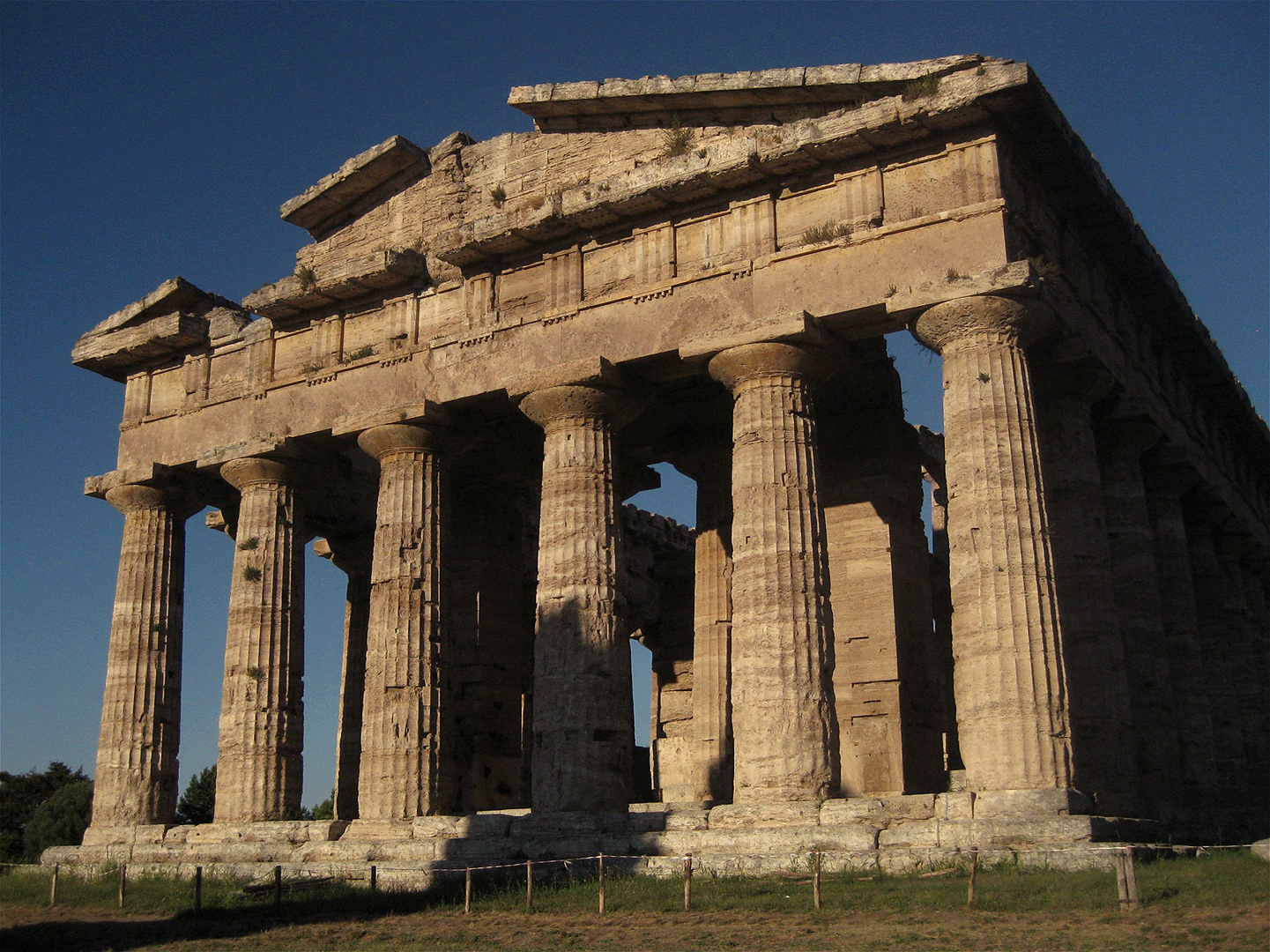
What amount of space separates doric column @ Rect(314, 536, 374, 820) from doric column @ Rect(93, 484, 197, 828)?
4.46 metres

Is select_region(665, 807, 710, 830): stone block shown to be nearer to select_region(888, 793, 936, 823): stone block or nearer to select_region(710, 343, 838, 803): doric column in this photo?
select_region(710, 343, 838, 803): doric column

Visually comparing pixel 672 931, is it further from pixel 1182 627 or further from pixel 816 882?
pixel 1182 627

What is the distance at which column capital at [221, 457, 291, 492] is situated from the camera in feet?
83.0

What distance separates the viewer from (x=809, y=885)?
16047 millimetres

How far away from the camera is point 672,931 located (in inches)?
568

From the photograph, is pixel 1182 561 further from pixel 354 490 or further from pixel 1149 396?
pixel 354 490

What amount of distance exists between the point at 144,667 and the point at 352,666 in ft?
18.1

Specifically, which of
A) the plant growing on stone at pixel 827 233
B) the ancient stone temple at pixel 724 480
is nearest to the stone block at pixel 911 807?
the ancient stone temple at pixel 724 480

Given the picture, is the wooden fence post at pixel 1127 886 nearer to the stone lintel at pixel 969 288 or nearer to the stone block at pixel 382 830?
the stone lintel at pixel 969 288

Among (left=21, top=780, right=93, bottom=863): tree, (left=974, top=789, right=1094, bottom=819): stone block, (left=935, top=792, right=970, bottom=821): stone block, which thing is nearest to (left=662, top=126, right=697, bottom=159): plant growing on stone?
(left=935, top=792, right=970, bottom=821): stone block

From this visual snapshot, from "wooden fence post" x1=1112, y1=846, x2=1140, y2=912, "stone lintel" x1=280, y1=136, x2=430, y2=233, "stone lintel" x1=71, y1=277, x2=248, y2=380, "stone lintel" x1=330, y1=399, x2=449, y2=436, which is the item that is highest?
"stone lintel" x1=280, y1=136, x2=430, y2=233

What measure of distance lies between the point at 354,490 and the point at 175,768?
7201mm

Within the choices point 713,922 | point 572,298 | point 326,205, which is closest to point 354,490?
point 326,205

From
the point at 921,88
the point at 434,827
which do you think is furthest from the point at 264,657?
the point at 921,88
